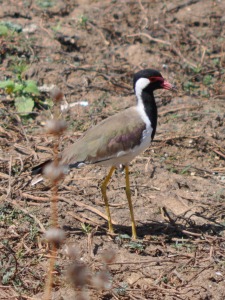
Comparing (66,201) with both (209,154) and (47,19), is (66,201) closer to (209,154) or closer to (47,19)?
(209,154)

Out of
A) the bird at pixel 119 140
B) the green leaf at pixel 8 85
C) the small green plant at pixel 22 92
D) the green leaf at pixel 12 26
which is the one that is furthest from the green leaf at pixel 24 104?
the bird at pixel 119 140

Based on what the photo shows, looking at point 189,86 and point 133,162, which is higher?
point 189,86

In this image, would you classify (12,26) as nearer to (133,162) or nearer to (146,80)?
(133,162)

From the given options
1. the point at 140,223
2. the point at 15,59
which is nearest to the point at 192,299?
the point at 140,223

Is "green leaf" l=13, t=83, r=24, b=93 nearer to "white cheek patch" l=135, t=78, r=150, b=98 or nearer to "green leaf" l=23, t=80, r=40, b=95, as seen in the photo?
"green leaf" l=23, t=80, r=40, b=95

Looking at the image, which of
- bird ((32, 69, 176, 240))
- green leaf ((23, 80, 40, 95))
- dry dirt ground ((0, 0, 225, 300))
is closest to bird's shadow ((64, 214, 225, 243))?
→ dry dirt ground ((0, 0, 225, 300))

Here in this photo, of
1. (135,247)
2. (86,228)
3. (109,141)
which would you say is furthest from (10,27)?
(135,247)

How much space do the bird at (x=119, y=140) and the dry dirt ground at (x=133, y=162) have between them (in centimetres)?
45

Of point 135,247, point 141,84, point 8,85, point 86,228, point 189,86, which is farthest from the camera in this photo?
point 189,86

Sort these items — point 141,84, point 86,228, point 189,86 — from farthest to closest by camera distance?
point 189,86
point 141,84
point 86,228

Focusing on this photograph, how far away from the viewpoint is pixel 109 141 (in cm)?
561

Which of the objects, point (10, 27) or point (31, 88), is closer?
point (31, 88)

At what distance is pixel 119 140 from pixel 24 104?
7.52 ft

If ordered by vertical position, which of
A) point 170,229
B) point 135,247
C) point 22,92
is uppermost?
point 22,92
